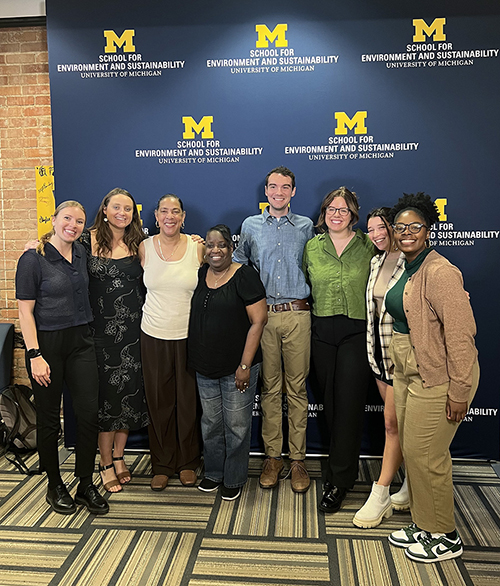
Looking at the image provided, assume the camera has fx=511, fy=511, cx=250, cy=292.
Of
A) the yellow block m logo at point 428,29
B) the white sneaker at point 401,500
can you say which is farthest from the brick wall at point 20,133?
the white sneaker at point 401,500

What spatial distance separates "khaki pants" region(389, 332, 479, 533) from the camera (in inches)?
90.4

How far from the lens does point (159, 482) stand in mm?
3092

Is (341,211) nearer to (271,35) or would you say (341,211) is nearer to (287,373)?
(287,373)

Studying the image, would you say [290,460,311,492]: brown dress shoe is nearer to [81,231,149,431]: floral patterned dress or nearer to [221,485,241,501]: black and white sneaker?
[221,485,241,501]: black and white sneaker

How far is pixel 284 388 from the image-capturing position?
137 inches

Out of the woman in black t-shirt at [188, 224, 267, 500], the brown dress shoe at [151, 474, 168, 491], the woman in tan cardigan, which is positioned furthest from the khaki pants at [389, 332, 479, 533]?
the brown dress shoe at [151, 474, 168, 491]

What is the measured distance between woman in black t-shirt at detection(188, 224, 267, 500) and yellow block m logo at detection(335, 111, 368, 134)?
1148mm

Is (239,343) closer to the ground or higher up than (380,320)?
closer to the ground

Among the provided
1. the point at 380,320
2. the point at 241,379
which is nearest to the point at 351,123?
the point at 380,320

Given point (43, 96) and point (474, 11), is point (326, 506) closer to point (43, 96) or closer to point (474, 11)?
point (474, 11)

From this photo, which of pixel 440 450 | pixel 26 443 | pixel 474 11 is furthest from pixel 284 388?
pixel 474 11

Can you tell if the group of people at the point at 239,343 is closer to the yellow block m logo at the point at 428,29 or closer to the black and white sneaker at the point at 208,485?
the black and white sneaker at the point at 208,485

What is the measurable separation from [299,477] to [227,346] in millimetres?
960

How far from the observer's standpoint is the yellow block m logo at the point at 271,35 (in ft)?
10.7
